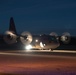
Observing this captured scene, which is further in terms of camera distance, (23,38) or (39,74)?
(23,38)

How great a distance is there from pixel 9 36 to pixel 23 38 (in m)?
3.88

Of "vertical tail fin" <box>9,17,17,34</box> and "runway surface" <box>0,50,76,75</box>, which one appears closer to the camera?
"runway surface" <box>0,50,76,75</box>

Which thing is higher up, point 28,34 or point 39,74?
point 28,34

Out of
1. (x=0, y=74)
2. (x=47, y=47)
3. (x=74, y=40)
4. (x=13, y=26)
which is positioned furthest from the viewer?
(x=74, y=40)

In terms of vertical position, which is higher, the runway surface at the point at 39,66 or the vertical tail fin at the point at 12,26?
the vertical tail fin at the point at 12,26

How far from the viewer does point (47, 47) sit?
58.4 m

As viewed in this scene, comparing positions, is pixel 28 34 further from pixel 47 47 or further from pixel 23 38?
pixel 47 47

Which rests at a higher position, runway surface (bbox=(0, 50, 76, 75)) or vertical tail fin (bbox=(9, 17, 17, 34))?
vertical tail fin (bbox=(9, 17, 17, 34))

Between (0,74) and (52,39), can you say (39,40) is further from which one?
(0,74)

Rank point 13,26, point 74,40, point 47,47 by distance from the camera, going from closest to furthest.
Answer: point 47,47, point 13,26, point 74,40

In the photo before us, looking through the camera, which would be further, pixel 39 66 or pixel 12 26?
pixel 12 26

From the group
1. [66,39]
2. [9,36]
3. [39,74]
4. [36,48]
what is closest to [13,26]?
[9,36]

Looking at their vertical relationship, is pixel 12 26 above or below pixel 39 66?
above

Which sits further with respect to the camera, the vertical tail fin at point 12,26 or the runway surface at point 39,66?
the vertical tail fin at point 12,26
